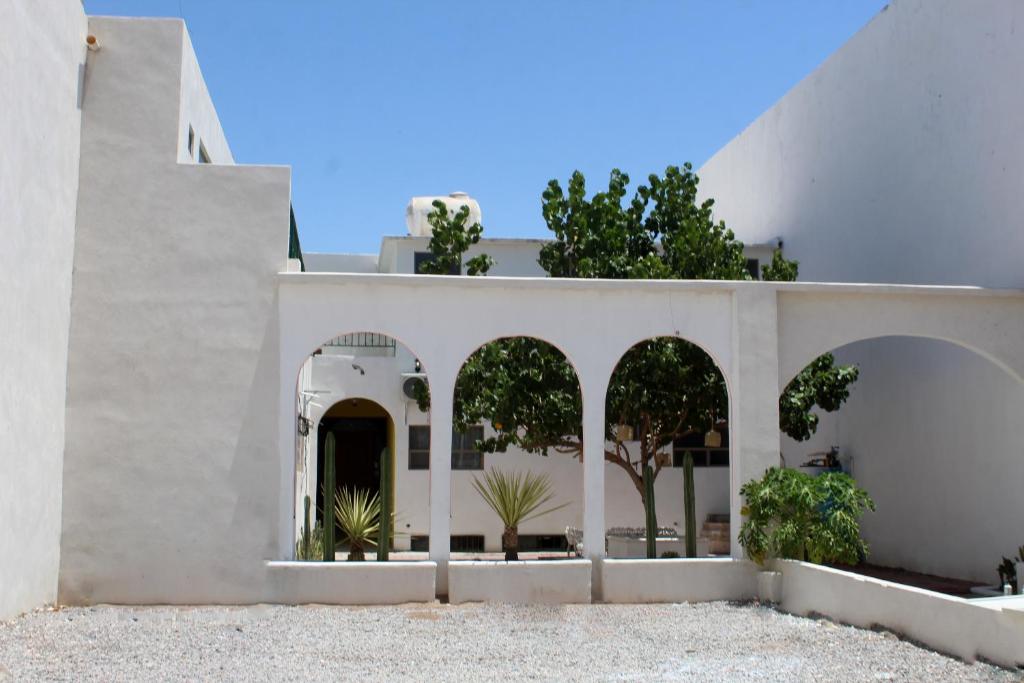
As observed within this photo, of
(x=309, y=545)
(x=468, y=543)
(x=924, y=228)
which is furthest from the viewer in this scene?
(x=468, y=543)

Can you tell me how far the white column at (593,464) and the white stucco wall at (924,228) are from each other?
5.06 m

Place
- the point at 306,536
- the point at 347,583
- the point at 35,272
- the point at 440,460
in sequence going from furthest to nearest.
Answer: the point at 306,536 < the point at 440,460 < the point at 347,583 < the point at 35,272

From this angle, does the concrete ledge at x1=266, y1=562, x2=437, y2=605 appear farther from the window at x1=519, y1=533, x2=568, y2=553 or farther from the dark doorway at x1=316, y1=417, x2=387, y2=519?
the dark doorway at x1=316, y1=417, x2=387, y2=519

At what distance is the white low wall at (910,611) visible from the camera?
320 inches

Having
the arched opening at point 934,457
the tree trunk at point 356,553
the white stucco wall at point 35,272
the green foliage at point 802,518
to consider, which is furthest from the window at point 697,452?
the white stucco wall at point 35,272

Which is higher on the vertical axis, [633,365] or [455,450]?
[633,365]

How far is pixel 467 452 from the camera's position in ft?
61.3

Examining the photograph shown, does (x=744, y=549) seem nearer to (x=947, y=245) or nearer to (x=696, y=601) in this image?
(x=696, y=601)

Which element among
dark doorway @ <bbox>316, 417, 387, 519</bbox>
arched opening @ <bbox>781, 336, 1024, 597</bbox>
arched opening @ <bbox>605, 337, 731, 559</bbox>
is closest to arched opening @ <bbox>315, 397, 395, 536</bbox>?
dark doorway @ <bbox>316, 417, 387, 519</bbox>

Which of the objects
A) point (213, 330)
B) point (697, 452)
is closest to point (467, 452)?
point (697, 452)

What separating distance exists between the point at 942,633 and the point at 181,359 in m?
7.48

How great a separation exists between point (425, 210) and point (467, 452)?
184 inches

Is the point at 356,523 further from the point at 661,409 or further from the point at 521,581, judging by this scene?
the point at 661,409

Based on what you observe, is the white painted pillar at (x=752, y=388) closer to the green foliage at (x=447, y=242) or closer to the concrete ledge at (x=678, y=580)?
the concrete ledge at (x=678, y=580)
